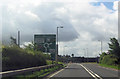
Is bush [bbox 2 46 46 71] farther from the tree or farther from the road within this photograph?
the tree

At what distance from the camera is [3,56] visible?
84.0ft

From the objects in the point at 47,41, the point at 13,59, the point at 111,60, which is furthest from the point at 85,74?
the point at 111,60

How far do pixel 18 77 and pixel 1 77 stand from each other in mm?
2436

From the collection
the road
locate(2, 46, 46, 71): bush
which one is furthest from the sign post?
the road

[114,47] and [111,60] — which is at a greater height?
[114,47]

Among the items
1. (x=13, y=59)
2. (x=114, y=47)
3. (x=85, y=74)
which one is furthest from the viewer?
(x=114, y=47)

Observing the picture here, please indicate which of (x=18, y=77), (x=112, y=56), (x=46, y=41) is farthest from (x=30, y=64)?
(x=112, y=56)

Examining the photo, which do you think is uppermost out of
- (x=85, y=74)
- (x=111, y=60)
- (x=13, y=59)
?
(x=13, y=59)

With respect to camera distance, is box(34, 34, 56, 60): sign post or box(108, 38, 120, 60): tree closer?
box(34, 34, 56, 60): sign post

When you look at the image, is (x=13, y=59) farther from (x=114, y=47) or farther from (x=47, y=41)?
(x=114, y=47)

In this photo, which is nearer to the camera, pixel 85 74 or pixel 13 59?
pixel 13 59

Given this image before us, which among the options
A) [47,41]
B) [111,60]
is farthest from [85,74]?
[111,60]

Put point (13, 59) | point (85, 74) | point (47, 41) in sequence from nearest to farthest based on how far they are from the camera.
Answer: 1. point (13, 59)
2. point (85, 74)
3. point (47, 41)

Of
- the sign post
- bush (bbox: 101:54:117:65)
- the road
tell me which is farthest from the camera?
bush (bbox: 101:54:117:65)
